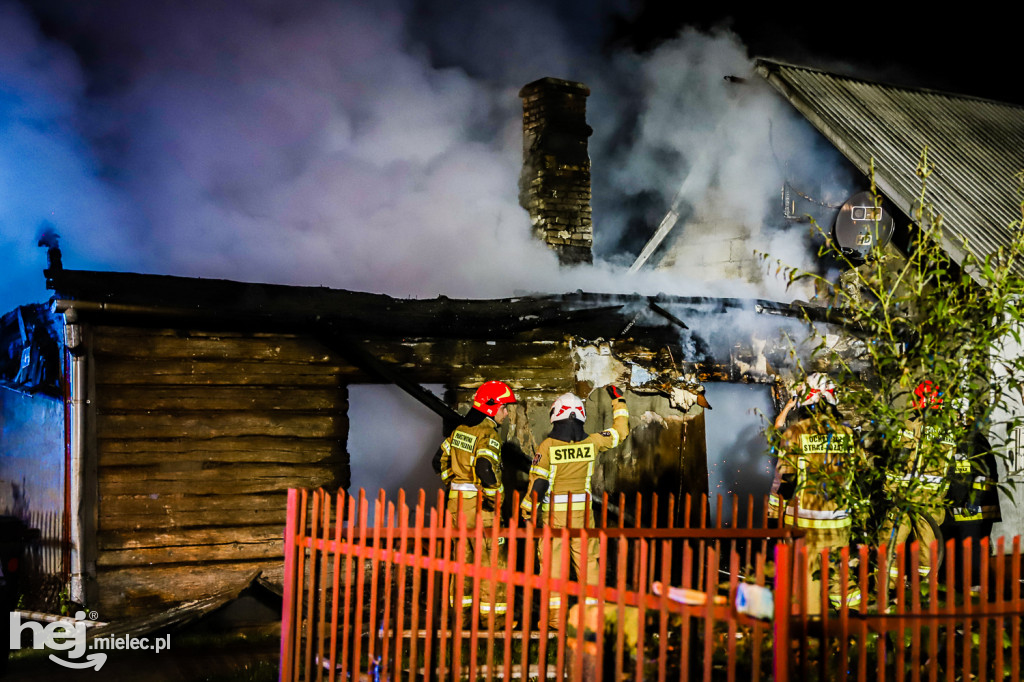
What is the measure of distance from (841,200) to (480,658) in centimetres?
879

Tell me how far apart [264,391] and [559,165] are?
19.4 feet

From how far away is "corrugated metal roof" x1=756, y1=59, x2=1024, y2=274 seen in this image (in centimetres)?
1057

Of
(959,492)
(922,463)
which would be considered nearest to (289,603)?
(922,463)

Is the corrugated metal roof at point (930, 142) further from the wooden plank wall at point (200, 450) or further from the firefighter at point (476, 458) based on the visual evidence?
the wooden plank wall at point (200, 450)

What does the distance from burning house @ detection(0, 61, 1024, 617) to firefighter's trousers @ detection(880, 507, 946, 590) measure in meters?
2.40

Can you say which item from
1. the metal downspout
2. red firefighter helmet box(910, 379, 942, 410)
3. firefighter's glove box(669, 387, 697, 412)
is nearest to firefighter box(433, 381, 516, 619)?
firefighter's glove box(669, 387, 697, 412)

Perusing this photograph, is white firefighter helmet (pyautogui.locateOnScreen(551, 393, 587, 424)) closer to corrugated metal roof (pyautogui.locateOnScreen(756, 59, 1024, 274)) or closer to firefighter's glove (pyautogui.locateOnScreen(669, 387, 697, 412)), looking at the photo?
firefighter's glove (pyautogui.locateOnScreen(669, 387, 697, 412))

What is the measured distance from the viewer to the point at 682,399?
943 cm

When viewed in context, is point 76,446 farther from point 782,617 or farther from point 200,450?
point 782,617

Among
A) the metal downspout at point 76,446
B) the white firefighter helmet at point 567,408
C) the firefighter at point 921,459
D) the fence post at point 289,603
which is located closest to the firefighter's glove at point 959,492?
the firefighter at point 921,459

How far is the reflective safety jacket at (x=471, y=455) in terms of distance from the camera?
7387 millimetres

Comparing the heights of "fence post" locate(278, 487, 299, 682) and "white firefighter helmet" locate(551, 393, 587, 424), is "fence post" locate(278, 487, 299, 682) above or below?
below

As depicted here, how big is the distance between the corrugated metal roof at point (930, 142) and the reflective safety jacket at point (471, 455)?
20.4 feet

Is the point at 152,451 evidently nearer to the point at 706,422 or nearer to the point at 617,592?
the point at 617,592
